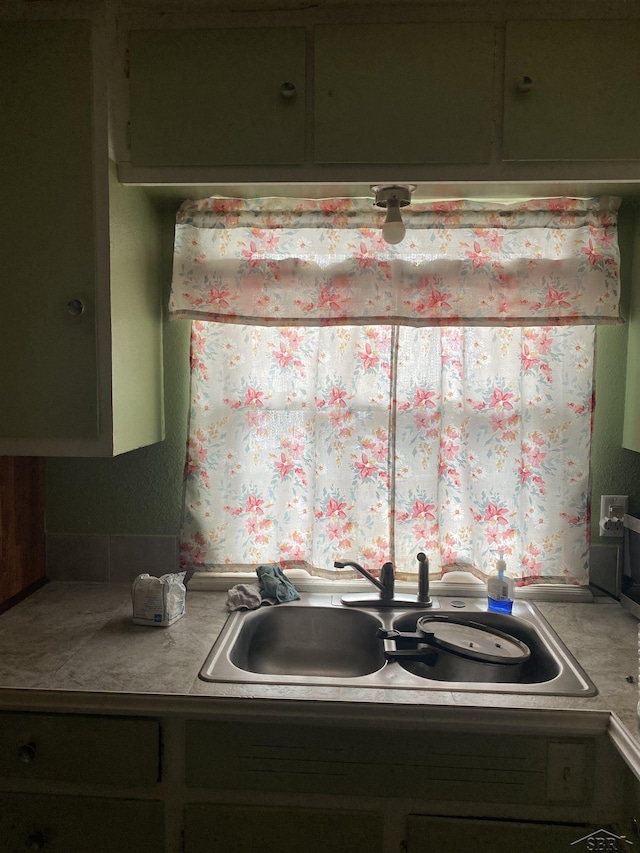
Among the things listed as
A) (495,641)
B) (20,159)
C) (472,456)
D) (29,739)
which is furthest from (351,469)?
(20,159)

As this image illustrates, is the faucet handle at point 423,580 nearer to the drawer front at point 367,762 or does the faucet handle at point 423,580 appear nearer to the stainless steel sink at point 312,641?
the stainless steel sink at point 312,641

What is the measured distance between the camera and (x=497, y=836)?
1.36 m

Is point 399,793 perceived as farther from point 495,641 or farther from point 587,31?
point 587,31

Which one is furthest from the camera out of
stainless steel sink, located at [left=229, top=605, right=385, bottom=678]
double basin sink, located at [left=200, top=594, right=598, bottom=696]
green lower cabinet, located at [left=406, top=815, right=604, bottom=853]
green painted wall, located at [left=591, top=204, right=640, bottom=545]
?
green painted wall, located at [left=591, top=204, right=640, bottom=545]

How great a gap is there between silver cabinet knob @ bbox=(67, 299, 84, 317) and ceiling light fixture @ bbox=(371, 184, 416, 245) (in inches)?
31.2

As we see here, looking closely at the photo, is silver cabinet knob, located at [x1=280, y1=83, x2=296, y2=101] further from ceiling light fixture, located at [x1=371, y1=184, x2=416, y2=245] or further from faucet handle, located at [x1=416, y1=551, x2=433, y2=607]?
faucet handle, located at [x1=416, y1=551, x2=433, y2=607]

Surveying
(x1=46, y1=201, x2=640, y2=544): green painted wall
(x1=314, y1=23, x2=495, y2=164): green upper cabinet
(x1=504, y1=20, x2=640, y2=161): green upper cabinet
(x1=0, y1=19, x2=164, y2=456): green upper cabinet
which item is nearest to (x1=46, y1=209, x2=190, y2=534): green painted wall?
(x1=46, y1=201, x2=640, y2=544): green painted wall

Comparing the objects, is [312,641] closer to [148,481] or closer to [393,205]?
[148,481]

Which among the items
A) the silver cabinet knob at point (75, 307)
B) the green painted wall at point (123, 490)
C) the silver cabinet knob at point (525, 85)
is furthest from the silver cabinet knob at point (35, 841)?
the silver cabinet knob at point (525, 85)

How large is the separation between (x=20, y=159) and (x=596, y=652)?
1827mm

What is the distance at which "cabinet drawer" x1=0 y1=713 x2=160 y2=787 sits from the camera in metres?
1.40

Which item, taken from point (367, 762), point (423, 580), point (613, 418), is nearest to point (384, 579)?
→ point (423, 580)

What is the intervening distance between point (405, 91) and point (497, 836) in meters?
1.65

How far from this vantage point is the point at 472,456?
198cm
